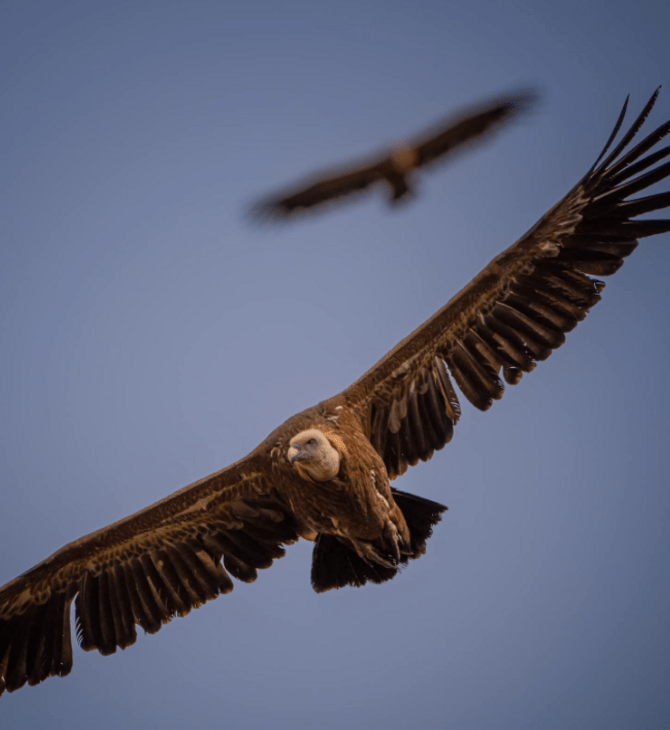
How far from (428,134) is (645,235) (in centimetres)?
233

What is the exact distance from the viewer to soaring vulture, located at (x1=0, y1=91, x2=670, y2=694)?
23.9ft

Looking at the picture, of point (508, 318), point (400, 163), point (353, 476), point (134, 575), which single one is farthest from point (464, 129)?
point (134, 575)

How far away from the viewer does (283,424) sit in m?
7.46

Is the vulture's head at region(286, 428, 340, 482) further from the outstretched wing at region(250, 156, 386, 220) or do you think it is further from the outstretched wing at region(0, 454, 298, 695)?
the outstretched wing at region(250, 156, 386, 220)

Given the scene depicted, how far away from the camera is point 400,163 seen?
26.9ft

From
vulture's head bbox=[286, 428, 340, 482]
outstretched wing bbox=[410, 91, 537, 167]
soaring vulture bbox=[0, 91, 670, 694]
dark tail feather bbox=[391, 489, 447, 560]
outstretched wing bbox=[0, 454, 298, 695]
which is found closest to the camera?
vulture's head bbox=[286, 428, 340, 482]

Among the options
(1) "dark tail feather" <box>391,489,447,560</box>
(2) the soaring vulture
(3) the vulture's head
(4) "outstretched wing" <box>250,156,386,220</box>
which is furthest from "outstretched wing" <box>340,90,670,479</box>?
(4) "outstretched wing" <box>250,156,386,220</box>

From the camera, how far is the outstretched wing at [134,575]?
26.6 ft

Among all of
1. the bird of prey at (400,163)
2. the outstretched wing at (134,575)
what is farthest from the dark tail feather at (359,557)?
the bird of prey at (400,163)

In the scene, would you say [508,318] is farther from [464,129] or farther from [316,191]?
[316,191]

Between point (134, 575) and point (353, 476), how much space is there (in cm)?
252

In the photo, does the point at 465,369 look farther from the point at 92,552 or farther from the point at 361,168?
the point at 92,552

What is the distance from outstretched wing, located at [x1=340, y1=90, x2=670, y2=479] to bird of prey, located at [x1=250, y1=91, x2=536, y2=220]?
1161 millimetres

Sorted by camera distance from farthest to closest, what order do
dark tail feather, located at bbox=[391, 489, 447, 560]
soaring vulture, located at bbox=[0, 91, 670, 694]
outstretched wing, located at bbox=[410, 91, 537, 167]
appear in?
outstretched wing, located at bbox=[410, 91, 537, 167] < dark tail feather, located at bbox=[391, 489, 447, 560] < soaring vulture, located at bbox=[0, 91, 670, 694]
